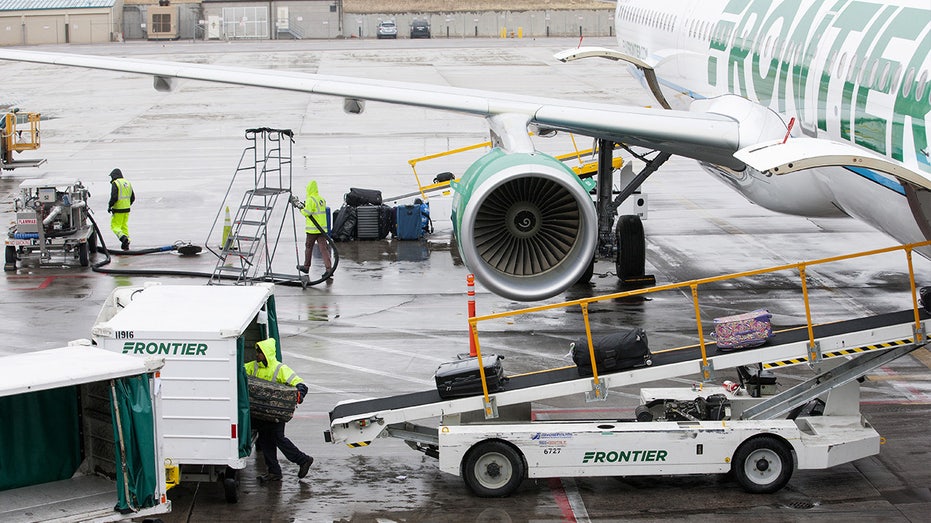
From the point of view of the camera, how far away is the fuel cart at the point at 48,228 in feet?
68.5

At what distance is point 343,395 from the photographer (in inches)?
565

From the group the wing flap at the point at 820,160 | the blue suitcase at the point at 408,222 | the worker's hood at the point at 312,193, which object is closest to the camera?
the wing flap at the point at 820,160

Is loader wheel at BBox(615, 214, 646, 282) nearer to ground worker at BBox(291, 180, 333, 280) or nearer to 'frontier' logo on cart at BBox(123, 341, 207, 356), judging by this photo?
ground worker at BBox(291, 180, 333, 280)

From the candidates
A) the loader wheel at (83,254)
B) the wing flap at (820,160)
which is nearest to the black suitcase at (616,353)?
the wing flap at (820,160)

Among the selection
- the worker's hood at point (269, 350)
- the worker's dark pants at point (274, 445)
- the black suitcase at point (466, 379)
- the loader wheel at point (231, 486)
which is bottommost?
the loader wheel at point (231, 486)

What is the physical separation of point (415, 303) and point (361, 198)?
496 cm

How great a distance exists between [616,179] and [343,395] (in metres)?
16.0

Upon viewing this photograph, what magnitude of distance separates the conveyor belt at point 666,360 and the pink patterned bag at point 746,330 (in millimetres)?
68

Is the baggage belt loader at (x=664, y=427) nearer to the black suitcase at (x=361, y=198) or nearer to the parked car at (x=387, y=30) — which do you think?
the black suitcase at (x=361, y=198)

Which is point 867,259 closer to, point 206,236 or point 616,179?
point 616,179

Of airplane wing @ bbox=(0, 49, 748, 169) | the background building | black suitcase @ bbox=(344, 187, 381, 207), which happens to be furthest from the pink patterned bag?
the background building

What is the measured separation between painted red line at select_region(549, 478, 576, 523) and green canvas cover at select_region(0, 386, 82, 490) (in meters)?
4.23

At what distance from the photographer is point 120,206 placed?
2198cm

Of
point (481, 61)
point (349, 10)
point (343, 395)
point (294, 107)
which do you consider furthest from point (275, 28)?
point (343, 395)
